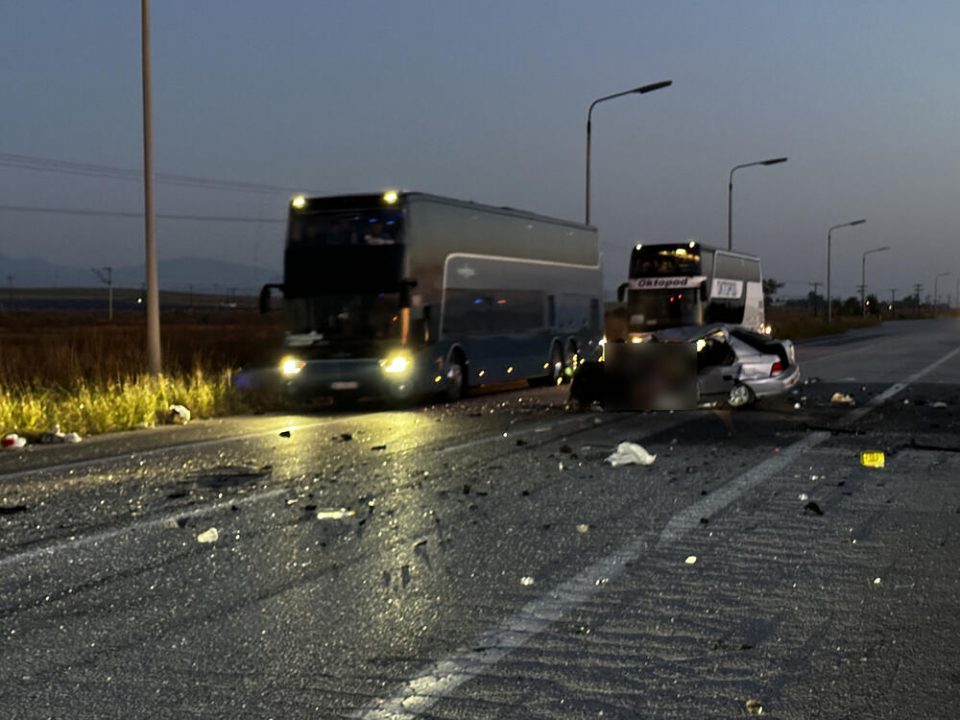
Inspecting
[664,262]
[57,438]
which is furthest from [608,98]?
[57,438]

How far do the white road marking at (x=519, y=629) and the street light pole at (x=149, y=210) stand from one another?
11698 mm

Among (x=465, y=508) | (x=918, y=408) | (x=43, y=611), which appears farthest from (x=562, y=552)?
(x=918, y=408)

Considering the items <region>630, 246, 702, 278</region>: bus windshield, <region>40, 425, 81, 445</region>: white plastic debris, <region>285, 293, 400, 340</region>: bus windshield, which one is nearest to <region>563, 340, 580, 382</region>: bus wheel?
<region>285, 293, 400, 340</region>: bus windshield

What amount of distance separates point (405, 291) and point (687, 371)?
5164 mm

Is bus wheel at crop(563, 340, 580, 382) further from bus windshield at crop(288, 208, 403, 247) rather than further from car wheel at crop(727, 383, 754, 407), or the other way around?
car wheel at crop(727, 383, 754, 407)

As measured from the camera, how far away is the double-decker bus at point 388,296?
20.6 m

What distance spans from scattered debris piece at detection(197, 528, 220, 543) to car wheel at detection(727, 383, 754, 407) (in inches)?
465

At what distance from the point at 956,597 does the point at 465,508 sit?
3943mm

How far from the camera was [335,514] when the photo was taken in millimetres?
9117

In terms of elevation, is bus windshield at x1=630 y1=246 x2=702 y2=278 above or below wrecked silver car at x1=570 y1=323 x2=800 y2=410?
above

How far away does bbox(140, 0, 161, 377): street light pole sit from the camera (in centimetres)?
1922

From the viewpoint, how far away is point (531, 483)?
10812 mm

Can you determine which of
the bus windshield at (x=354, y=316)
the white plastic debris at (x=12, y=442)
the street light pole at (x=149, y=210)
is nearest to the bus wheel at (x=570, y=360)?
the bus windshield at (x=354, y=316)

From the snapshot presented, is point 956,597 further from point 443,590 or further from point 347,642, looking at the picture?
point 347,642
